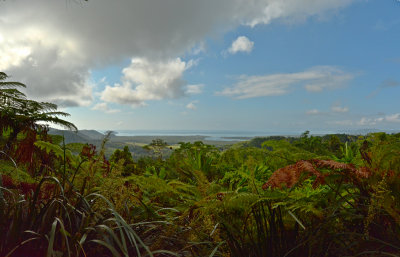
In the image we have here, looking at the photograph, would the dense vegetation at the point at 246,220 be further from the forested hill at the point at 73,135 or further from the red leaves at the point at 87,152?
the red leaves at the point at 87,152

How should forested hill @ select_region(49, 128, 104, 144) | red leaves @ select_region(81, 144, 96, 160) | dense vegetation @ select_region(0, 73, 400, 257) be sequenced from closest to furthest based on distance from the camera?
1. dense vegetation @ select_region(0, 73, 400, 257)
2. forested hill @ select_region(49, 128, 104, 144)
3. red leaves @ select_region(81, 144, 96, 160)

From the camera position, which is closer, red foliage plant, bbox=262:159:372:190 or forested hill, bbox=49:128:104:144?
red foliage plant, bbox=262:159:372:190

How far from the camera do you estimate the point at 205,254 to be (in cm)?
158

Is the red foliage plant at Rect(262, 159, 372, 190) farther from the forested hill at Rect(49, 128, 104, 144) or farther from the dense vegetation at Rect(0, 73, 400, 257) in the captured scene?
the forested hill at Rect(49, 128, 104, 144)

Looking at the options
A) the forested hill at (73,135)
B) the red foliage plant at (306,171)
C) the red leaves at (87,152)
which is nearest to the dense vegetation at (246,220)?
the red foliage plant at (306,171)

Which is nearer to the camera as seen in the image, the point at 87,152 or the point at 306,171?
the point at 306,171

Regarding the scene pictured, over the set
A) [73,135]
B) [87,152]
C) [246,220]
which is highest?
[73,135]

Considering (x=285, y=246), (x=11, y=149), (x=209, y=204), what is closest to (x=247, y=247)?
(x=285, y=246)

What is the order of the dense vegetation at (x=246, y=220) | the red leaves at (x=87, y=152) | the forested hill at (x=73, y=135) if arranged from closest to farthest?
the dense vegetation at (x=246, y=220) < the forested hill at (x=73, y=135) < the red leaves at (x=87, y=152)

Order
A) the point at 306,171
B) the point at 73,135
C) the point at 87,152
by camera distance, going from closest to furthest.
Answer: the point at 306,171 < the point at 87,152 < the point at 73,135

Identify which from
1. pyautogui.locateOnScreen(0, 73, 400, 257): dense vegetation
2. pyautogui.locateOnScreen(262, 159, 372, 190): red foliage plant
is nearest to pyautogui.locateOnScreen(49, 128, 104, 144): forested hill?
pyautogui.locateOnScreen(0, 73, 400, 257): dense vegetation

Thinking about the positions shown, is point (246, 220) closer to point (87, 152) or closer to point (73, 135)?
point (87, 152)

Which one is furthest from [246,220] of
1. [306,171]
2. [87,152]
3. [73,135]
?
[73,135]

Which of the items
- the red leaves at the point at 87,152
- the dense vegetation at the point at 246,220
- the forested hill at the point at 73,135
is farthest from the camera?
the red leaves at the point at 87,152
